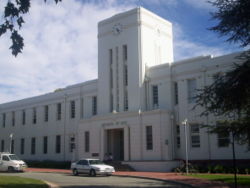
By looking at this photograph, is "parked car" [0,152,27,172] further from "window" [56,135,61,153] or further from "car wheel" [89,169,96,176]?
"window" [56,135,61,153]

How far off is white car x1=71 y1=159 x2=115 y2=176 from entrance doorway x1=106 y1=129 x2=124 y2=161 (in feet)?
26.5

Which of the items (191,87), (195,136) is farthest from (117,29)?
(195,136)

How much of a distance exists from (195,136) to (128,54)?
430 inches

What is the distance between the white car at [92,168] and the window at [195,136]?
26.0 feet

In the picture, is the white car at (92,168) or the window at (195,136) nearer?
the white car at (92,168)

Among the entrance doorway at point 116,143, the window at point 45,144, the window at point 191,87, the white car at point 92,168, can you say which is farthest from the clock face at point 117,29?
the window at point 45,144

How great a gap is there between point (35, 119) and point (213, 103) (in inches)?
1439

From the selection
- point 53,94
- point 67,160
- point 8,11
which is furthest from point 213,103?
point 53,94

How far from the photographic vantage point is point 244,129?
18.5 metres

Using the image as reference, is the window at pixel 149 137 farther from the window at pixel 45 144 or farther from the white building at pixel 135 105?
the window at pixel 45 144

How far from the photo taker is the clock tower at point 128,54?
37312 millimetres

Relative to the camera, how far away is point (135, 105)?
36.7 meters

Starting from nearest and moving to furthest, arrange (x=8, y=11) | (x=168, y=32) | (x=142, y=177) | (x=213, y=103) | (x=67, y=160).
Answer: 1. (x=8, y=11)
2. (x=213, y=103)
3. (x=142, y=177)
4. (x=168, y=32)
5. (x=67, y=160)

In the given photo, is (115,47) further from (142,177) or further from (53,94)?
(142,177)
